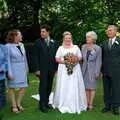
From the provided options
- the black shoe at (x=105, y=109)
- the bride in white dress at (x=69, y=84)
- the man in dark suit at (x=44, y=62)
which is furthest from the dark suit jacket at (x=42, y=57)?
the black shoe at (x=105, y=109)

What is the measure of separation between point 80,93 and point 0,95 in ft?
6.24

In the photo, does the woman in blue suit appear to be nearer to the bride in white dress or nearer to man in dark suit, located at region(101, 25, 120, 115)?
the bride in white dress

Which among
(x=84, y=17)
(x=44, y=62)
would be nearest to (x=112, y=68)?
(x=44, y=62)

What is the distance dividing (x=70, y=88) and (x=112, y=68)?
1005mm

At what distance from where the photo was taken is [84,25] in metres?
13.9

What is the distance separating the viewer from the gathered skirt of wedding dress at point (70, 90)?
883 centimetres

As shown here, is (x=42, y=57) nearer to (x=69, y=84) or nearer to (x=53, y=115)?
(x=69, y=84)

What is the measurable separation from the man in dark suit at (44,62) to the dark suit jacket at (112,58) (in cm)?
115

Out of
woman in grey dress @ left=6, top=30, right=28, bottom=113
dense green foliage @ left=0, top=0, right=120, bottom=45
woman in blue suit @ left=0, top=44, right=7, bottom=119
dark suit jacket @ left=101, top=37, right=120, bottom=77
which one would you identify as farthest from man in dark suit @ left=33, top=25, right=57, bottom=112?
dense green foliage @ left=0, top=0, right=120, bottom=45

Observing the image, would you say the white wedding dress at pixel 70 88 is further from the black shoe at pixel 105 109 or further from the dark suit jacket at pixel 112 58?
the dark suit jacket at pixel 112 58

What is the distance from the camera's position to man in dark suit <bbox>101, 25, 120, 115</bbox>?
8656 mm

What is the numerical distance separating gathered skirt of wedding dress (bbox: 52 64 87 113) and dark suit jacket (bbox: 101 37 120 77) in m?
0.62

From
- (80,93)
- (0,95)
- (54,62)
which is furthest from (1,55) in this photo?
(80,93)

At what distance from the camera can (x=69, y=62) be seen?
8766 millimetres
